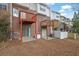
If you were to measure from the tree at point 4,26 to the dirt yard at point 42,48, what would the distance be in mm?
168

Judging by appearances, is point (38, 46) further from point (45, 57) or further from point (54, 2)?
point (54, 2)

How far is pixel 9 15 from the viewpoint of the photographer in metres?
6.15

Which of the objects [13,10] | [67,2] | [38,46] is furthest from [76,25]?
[13,10]

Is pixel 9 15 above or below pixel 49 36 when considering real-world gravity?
above

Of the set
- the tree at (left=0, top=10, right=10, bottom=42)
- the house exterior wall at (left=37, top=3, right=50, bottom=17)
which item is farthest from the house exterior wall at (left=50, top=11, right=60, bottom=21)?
the tree at (left=0, top=10, right=10, bottom=42)

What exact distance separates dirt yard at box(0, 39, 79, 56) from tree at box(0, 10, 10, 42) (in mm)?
168

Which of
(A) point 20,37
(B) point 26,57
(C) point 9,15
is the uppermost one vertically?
(C) point 9,15

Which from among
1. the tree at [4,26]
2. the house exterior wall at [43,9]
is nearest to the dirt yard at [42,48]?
the tree at [4,26]

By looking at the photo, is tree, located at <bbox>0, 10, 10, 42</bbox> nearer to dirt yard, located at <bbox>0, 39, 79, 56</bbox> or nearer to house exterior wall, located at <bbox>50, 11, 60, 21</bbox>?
dirt yard, located at <bbox>0, 39, 79, 56</bbox>

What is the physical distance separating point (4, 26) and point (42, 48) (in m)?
0.96

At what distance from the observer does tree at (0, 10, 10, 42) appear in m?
6.09

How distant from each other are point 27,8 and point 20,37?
0.66m

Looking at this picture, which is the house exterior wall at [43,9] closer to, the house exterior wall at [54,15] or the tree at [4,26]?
the house exterior wall at [54,15]

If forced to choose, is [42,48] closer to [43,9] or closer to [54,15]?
[54,15]
